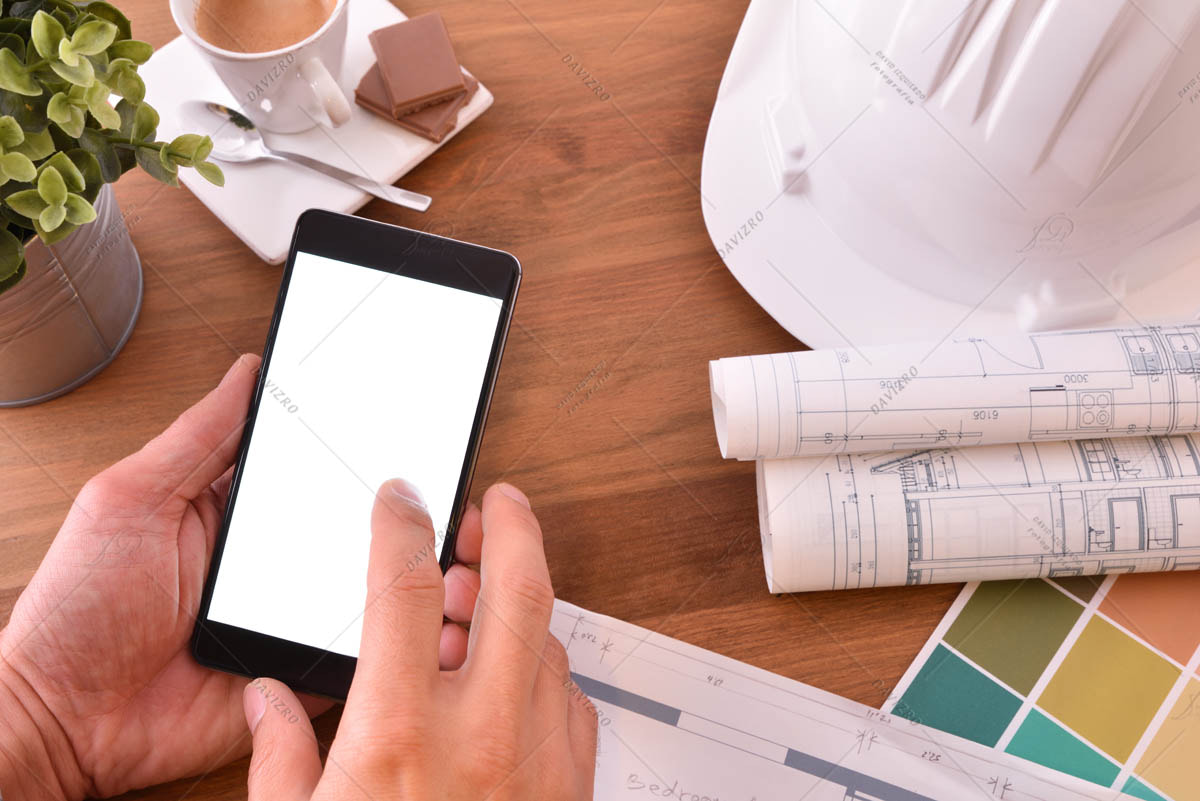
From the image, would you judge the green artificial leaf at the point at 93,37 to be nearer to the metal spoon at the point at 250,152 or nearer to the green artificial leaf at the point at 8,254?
the green artificial leaf at the point at 8,254

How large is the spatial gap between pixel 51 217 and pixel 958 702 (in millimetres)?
473

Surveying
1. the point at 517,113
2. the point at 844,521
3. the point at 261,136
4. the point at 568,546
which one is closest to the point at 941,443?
the point at 844,521

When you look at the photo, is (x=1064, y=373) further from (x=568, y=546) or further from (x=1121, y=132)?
(x=568, y=546)

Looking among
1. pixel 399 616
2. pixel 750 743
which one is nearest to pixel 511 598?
pixel 399 616

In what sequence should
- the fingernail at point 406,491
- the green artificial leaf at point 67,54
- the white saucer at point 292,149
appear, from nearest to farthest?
the green artificial leaf at point 67,54 → the fingernail at point 406,491 → the white saucer at point 292,149

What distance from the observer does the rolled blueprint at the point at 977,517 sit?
429mm

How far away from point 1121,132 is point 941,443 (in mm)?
164

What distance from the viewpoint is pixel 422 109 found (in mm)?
513

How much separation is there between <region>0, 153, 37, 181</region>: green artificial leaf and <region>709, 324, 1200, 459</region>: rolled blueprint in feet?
0.99

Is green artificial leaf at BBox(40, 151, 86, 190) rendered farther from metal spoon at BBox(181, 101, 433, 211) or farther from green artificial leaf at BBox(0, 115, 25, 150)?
metal spoon at BBox(181, 101, 433, 211)

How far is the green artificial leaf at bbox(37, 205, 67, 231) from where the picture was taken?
30cm

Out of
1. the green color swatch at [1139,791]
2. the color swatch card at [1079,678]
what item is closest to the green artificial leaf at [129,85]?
the color swatch card at [1079,678]

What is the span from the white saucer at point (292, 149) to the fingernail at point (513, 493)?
19 cm

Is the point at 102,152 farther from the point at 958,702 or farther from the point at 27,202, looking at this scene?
the point at 958,702
